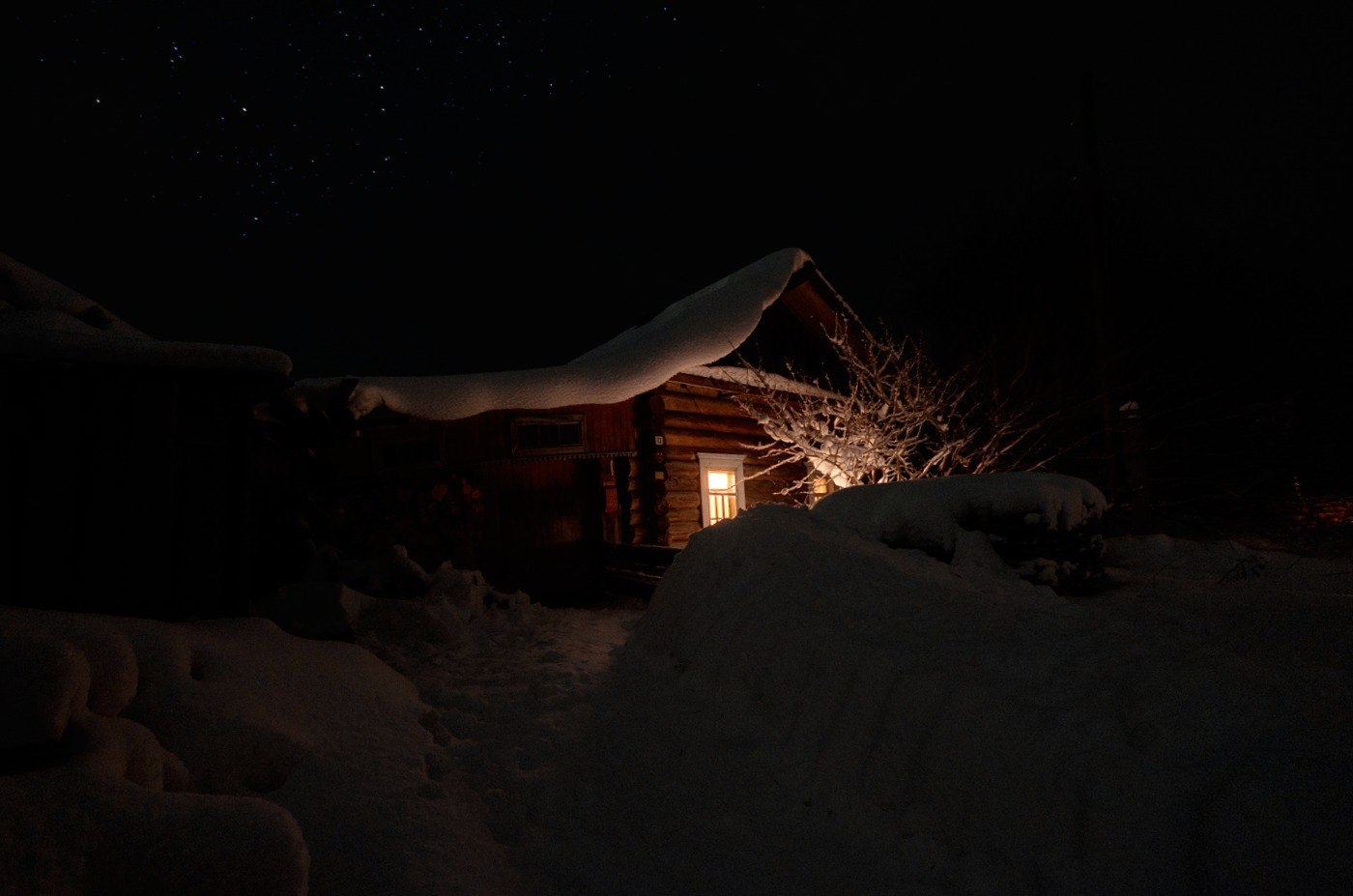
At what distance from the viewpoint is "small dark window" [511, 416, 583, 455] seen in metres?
10.2

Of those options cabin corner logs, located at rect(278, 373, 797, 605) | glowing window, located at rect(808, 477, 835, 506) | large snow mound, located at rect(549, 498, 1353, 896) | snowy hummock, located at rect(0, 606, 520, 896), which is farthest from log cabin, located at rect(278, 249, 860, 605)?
snowy hummock, located at rect(0, 606, 520, 896)

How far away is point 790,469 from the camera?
48.1ft

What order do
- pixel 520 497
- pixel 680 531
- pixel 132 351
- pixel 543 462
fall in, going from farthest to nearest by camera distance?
pixel 680 531, pixel 543 462, pixel 520 497, pixel 132 351

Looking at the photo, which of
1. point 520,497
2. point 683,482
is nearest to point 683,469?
point 683,482

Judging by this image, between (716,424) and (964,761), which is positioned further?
(716,424)

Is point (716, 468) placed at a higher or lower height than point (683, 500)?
higher

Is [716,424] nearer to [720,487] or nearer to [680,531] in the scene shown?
[720,487]

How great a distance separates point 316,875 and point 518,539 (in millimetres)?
7764

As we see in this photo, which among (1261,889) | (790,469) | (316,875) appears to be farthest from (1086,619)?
(790,469)

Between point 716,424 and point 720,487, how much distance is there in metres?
1.35

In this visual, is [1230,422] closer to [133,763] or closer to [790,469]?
[790,469]

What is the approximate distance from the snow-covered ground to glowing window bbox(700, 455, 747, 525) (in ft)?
22.0

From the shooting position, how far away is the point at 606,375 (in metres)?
10.7

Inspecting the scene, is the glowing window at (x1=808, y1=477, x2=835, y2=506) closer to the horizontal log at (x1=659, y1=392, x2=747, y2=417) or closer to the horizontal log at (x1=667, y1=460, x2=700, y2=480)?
the horizontal log at (x1=659, y1=392, x2=747, y2=417)
